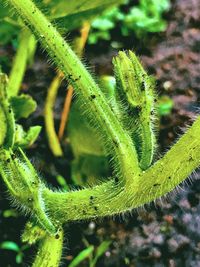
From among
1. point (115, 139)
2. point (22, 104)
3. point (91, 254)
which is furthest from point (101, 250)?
point (115, 139)

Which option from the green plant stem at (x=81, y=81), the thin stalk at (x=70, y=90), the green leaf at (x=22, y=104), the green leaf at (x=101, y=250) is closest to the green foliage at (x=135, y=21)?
the thin stalk at (x=70, y=90)

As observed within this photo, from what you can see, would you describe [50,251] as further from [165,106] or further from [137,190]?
[165,106]

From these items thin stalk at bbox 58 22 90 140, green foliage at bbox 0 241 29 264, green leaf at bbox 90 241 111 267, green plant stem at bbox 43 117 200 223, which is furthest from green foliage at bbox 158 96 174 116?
green plant stem at bbox 43 117 200 223

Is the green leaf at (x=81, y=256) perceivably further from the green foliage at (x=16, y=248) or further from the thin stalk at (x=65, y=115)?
the thin stalk at (x=65, y=115)

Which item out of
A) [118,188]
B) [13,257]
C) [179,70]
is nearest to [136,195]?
[118,188]

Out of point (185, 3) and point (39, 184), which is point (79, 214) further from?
point (185, 3)

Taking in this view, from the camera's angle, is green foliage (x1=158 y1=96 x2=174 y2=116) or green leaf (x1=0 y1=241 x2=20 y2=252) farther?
green foliage (x1=158 y1=96 x2=174 y2=116)

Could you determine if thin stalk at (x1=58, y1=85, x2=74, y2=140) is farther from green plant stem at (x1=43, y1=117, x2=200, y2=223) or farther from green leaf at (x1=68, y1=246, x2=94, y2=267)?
green plant stem at (x1=43, y1=117, x2=200, y2=223)
